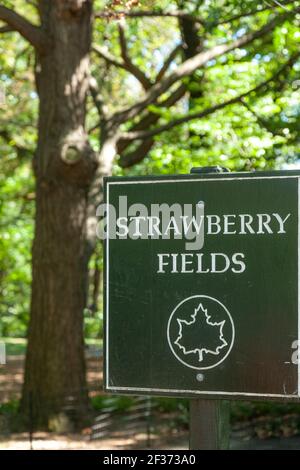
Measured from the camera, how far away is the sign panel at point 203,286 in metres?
4.21

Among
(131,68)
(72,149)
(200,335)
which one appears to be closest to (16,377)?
(131,68)

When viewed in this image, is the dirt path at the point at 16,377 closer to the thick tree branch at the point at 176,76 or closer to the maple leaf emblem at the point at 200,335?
the thick tree branch at the point at 176,76

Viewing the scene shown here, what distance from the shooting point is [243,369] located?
167 inches

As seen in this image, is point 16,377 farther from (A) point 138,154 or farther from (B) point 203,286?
(B) point 203,286

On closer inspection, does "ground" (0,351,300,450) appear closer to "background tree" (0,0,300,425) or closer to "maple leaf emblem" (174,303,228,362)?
"background tree" (0,0,300,425)

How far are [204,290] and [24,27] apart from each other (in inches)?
299

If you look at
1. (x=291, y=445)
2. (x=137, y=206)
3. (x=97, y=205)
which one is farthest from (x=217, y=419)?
(x=97, y=205)

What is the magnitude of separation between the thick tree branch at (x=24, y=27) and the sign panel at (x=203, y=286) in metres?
6.51

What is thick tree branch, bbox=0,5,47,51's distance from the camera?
1038cm

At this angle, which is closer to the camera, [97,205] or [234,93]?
[97,205]

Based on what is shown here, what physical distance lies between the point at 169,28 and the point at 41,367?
10.4 meters

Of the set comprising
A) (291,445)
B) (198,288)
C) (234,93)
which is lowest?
(291,445)

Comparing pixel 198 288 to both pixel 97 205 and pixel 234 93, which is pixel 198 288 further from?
pixel 234 93
